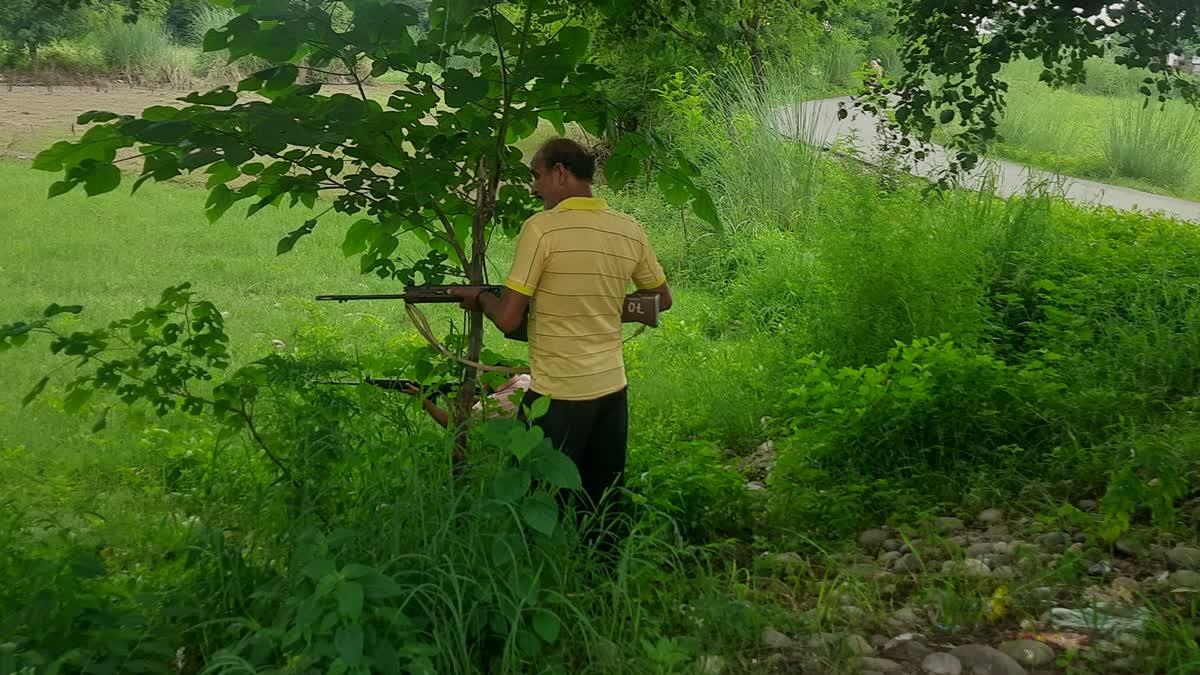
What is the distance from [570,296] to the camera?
12.0ft

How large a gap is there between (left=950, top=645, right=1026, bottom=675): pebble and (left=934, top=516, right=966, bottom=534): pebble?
1380mm

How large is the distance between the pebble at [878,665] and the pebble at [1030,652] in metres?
0.32

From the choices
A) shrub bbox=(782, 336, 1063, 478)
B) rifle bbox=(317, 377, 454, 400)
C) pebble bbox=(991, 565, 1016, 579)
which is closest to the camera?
pebble bbox=(991, 565, 1016, 579)

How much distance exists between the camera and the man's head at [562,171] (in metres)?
3.68

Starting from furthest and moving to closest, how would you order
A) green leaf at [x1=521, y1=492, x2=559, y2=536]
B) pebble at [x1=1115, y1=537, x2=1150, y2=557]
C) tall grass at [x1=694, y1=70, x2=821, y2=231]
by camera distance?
tall grass at [x1=694, y1=70, x2=821, y2=231], pebble at [x1=1115, y1=537, x2=1150, y2=557], green leaf at [x1=521, y1=492, x2=559, y2=536]

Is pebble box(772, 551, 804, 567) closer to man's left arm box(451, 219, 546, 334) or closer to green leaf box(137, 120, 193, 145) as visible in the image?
man's left arm box(451, 219, 546, 334)

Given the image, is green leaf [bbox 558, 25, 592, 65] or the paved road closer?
green leaf [bbox 558, 25, 592, 65]

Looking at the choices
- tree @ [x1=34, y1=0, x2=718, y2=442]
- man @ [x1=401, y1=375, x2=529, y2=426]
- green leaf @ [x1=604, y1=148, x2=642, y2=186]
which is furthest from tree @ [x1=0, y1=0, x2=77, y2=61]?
green leaf @ [x1=604, y1=148, x2=642, y2=186]

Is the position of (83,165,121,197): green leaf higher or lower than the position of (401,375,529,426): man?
higher

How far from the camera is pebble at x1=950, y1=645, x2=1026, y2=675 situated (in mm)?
3039

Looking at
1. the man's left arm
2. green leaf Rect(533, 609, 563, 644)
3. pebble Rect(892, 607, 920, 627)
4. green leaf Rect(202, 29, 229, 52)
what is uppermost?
green leaf Rect(202, 29, 229, 52)

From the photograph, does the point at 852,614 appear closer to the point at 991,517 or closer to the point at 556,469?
the point at 556,469

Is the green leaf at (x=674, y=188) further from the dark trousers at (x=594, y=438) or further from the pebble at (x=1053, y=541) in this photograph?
the pebble at (x=1053, y=541)

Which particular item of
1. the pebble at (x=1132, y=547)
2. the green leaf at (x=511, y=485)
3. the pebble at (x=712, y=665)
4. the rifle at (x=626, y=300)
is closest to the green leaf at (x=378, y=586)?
the green leaf at (x=511, y=485)
